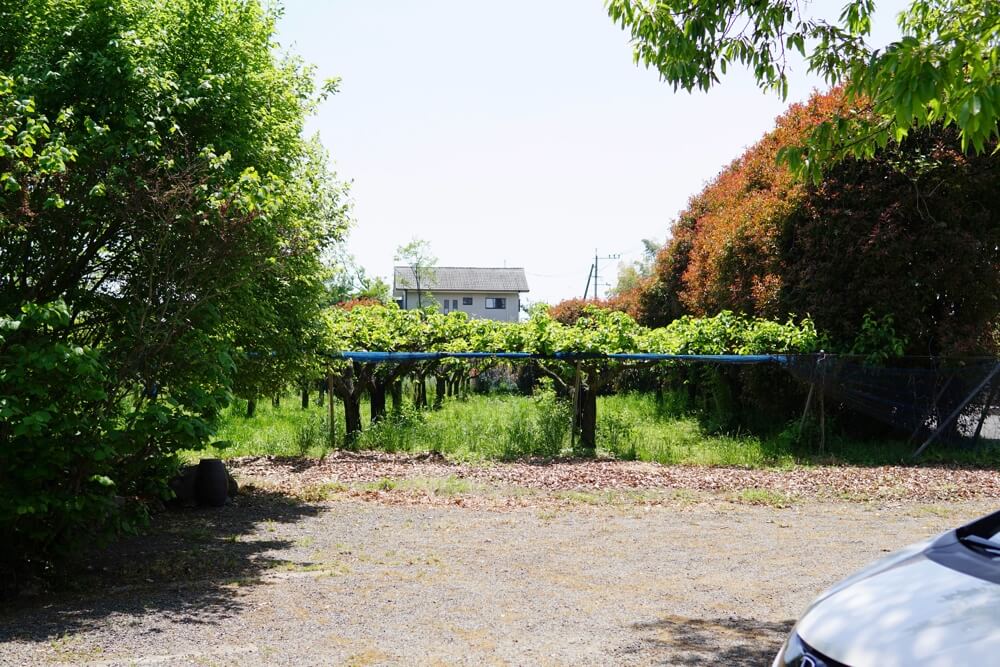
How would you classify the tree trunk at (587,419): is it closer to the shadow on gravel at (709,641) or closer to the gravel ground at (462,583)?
the gravel ground at (462,583)

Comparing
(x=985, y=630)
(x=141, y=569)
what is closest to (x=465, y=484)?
(x=141, y=569)

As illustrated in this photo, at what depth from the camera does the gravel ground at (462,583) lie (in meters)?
5.26

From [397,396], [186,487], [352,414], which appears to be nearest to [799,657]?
[186,487]

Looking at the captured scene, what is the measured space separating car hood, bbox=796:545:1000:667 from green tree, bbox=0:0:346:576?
16.2ft

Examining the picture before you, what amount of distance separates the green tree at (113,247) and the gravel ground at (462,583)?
924mm

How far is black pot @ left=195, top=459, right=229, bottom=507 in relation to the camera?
34.3ft

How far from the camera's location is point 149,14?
848 cm

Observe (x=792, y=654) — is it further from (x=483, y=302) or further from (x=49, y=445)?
(x=483, y=302)

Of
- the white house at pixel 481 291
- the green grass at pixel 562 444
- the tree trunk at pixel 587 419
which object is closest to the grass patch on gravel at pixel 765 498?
the green grass at pixel 562 444

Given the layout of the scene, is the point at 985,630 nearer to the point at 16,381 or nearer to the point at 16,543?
the point at 16,381

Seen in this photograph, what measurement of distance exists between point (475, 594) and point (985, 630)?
4277 millimetres

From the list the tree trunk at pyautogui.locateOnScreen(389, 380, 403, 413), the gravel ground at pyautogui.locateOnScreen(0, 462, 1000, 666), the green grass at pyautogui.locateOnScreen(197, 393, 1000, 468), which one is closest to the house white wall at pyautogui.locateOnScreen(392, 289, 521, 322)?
the tree trunk at pyautogui.locateOnScreen(389, 380, 403, 413)

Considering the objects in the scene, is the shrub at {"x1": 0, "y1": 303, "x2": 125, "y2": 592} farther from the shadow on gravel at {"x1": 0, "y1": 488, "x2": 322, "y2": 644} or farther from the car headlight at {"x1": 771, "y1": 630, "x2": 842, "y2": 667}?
the car headlight at {"x1": 771, "y1": 630, "x2": 842, "y2": 667}

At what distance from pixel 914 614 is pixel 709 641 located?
2.66 meters
